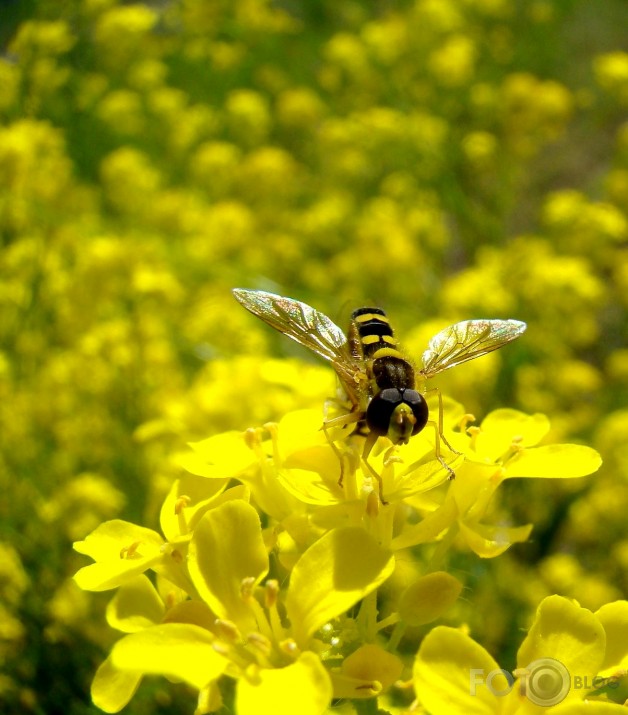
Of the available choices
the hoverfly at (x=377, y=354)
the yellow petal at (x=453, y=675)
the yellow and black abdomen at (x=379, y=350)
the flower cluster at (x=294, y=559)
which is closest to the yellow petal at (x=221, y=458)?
the flower cluster at (x=294, y=559)

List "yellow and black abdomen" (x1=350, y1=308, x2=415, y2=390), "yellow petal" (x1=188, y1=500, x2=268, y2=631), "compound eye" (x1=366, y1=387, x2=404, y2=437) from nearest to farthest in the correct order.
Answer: "yellow petal" (x1=188, y1=500, x2=268, y2=631) < "compound eye" (x1=366, y1=387, x2=404, y2=437) < "yellow and black abdomen" (x1=350, y1=308, x2=415, y2=390)

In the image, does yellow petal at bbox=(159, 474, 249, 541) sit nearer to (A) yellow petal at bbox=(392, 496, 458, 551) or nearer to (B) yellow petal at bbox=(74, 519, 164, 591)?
(B) yellow petal at bbox=(74, 519, 164, 591)

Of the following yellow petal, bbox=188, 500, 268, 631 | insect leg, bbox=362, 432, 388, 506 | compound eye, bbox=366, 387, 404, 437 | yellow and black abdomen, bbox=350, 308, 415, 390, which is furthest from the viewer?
yellow and black abdomen, bbox=350, 308, 415, 390

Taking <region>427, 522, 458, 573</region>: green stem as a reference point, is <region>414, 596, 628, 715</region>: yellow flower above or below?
above

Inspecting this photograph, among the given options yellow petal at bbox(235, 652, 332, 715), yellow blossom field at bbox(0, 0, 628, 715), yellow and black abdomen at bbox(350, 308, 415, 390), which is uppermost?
yellow petal at bbox(235, 652, 332, 715)

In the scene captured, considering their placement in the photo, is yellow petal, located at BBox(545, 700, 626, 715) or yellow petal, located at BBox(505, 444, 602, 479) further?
yellow petal, located at BBox(505, 444, 602, 479)

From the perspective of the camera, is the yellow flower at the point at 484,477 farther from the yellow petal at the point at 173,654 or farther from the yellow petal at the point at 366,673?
the yellow petal at the point at 173,654

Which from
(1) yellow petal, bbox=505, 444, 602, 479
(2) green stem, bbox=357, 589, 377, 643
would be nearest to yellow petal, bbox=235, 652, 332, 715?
(2) green stem, bbox=357, 589, 377, 643

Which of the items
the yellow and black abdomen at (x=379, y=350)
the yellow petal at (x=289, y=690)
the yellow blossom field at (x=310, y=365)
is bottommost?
the yellow blossom field at (x=310, y=365)
